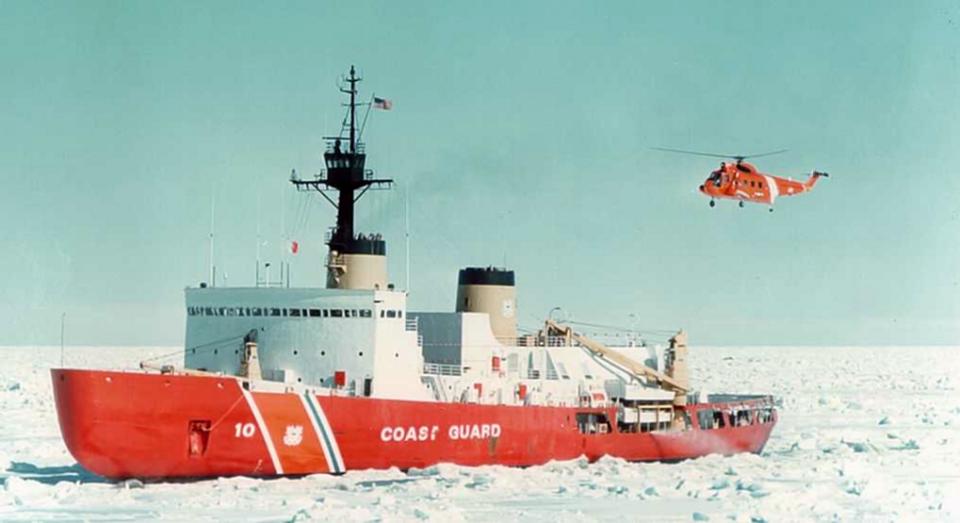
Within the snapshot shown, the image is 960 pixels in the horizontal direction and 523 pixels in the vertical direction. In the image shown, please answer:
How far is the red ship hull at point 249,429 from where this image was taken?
63.3 ft

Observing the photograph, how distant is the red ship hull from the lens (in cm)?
1930

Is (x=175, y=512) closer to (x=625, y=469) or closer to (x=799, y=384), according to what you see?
(x=625, y=469)

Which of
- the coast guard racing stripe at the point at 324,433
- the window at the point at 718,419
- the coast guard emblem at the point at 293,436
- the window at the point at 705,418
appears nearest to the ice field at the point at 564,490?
the coast guard racing stripe at the point at 324,433

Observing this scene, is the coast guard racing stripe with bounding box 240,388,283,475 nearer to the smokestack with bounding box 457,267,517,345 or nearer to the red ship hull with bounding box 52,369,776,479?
the red ship hull with bounding box 52,369,776,479

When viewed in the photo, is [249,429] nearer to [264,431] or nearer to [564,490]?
[264,431]

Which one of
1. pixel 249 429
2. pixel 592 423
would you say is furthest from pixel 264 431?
pixel 592 423

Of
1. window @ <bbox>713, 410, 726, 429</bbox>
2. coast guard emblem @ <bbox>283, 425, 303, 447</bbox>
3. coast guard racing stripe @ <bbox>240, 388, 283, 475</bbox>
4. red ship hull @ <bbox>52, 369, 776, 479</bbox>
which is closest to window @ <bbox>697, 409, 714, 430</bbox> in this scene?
window @ <bbox>713, 410, 726, 429</bbox>

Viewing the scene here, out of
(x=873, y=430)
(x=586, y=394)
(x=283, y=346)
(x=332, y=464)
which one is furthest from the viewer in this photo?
(x=873, y=430)

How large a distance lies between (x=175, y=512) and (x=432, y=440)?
5.99m

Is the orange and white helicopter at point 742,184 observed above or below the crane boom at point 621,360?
above

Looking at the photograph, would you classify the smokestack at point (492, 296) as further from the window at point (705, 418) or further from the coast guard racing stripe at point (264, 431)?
the coast guard racing stripe at point (264, 431)

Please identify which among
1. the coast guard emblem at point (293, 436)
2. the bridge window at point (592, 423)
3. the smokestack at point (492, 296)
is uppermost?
the smokestack at point (492, 296)

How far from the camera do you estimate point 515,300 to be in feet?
91.3

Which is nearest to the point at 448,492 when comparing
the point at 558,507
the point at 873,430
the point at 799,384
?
the point at 558,507
